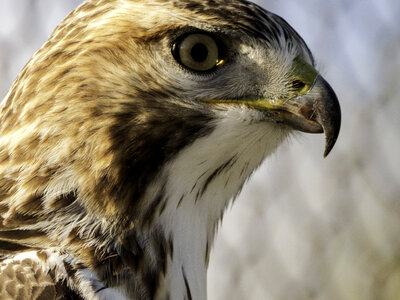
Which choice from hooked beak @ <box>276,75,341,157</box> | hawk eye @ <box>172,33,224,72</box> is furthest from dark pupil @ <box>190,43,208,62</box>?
hooked beak @ <box>276,75,341,157</box>

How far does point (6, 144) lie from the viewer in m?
1.69

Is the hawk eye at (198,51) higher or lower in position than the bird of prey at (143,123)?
higher

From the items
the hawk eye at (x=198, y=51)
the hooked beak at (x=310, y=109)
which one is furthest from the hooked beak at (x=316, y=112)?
the hawk eye at (x=198, y=51)

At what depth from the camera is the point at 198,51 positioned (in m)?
1.64

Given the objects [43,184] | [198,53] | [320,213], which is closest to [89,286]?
[43,184]

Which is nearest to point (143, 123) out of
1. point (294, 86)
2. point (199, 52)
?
point (199, 52)

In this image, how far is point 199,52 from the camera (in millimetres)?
1644

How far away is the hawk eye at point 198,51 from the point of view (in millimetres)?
1639

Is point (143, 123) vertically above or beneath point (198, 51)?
beneath

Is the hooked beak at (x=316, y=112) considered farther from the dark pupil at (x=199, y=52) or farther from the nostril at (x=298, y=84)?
the dark pupil at (x=199, y=52)

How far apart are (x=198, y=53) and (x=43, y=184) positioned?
0.44 metres

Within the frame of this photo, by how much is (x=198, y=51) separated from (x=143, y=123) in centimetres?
20

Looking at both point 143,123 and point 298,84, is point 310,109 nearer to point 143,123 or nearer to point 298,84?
point 298,84

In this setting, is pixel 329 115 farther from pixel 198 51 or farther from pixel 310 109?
pixel 198 51
